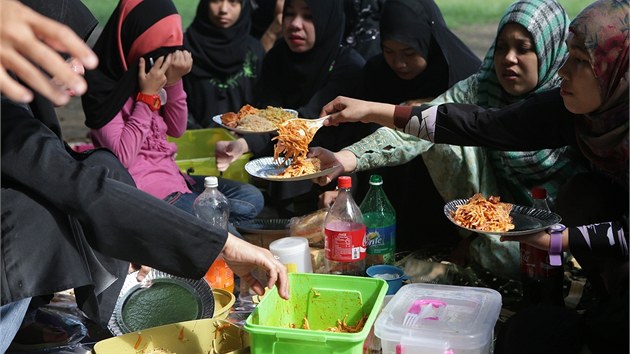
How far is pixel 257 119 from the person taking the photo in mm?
3834

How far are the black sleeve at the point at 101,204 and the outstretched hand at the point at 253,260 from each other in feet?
0.24

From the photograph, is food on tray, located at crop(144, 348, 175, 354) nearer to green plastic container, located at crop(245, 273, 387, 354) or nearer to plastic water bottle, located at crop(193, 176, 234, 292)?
green plastic container, located at crop(245, 273, 387, 354)

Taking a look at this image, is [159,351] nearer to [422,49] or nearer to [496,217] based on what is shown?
[496,217]

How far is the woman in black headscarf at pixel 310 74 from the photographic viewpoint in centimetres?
Answer: 456

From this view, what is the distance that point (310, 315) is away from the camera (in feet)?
9.34

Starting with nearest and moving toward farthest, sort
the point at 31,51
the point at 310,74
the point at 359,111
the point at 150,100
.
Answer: the point at 31,51
the point at 359,111
the point at 150,100
the point at 310,74

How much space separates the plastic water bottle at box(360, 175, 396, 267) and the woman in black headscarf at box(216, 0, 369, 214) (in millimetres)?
827

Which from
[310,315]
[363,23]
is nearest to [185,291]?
[310,315]

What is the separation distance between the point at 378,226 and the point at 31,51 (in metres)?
2.23

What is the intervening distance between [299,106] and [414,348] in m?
2.66

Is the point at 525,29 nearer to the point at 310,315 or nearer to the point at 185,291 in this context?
the point at 310,315

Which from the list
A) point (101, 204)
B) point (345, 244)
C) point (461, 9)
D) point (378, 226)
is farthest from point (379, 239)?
point (461, 9)

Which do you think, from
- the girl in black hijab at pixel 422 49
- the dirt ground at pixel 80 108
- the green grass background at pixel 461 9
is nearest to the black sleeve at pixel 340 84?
the girl in black hijab at pixel 422 49

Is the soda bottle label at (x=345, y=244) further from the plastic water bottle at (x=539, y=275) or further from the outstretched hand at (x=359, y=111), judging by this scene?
the plastic water bottle at (x=539, y=275)
